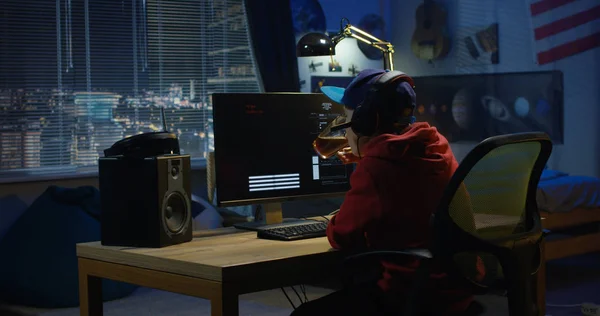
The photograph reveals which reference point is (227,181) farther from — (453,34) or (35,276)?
(453,34)

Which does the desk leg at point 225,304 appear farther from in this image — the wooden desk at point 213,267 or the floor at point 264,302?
the floor at point 264,302

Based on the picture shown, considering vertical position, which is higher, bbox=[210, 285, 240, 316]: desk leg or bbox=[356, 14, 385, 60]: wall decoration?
bbox=[356, 14, 385, 60]: wall decoration

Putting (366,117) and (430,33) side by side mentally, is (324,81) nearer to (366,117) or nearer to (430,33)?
(430,33)

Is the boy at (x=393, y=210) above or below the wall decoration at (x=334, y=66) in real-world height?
below

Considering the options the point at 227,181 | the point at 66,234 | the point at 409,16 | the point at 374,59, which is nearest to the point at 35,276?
the point at 66,234

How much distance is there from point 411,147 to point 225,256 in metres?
0.60

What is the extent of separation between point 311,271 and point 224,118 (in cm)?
75

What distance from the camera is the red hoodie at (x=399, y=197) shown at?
2.12m

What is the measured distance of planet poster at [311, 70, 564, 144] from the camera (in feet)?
20.8

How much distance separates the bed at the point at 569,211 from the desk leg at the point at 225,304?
349 centimetres

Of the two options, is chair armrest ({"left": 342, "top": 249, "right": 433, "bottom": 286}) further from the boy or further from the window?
the window

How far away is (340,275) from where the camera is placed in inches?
88.4

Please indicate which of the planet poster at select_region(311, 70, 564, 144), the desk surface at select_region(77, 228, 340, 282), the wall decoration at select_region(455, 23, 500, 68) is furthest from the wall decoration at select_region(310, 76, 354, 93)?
the desk surface at select_region(77, 228, 340, 282)

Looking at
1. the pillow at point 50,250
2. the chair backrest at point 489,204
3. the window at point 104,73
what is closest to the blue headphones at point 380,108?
the chair backrest at point 489,204
